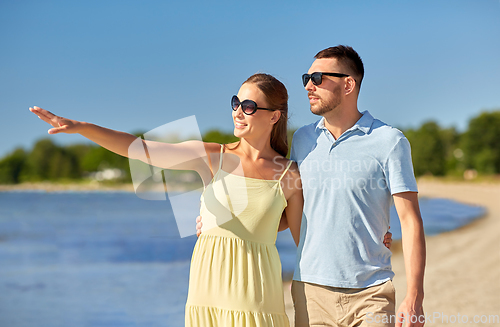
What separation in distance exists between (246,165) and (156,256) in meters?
18.1

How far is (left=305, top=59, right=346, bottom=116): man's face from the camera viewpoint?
9.11ft

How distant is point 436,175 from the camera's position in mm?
60000

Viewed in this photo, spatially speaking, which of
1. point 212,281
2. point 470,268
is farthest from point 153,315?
point 212,281

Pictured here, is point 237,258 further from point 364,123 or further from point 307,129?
point 364,123

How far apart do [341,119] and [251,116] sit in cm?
55

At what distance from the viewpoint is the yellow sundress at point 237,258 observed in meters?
2.52

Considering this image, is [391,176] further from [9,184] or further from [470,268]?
[9,184]

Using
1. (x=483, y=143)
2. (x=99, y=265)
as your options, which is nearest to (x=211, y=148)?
(x=99, y=265)

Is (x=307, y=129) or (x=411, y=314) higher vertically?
(x=307, y=129)

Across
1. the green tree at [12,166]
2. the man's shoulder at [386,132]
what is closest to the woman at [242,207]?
the man's shoulder at [386,132]

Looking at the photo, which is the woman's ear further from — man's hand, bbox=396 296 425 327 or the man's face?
man's hand, bbox=396 296 425 327

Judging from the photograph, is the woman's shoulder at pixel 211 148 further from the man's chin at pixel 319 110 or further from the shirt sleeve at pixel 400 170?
the shirt sleeve at pixel 400 170

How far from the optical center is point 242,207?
2623 mm

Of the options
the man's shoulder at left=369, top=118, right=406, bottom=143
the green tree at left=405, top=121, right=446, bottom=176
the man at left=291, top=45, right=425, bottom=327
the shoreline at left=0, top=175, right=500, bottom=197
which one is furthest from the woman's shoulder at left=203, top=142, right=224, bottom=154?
the green tree at left=405, top=121, right=446, bottom=176
